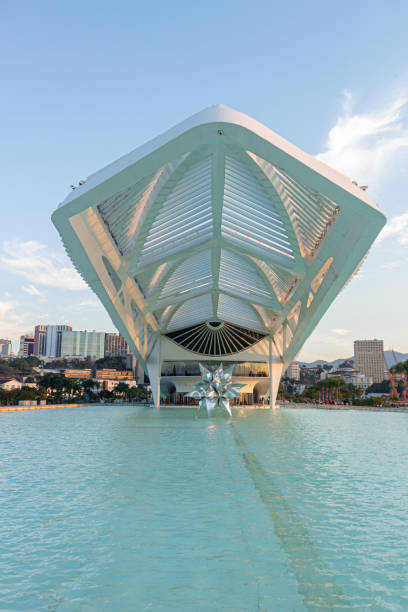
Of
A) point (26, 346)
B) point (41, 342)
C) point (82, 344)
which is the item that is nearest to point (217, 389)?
point (82, 344)

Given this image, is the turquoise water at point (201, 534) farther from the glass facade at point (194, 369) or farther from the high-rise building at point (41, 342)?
the high-rise building at point (41, 342)

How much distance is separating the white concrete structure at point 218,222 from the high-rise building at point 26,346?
16318 cm

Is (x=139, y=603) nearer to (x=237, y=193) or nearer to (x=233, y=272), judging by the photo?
(x=237, y=193)

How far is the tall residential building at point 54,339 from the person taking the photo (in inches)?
7032

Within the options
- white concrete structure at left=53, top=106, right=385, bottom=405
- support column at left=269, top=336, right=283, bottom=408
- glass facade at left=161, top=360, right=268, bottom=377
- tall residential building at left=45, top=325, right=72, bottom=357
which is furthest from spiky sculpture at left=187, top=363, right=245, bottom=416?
tall residential building at left=45, top=325, right=72, bottom=357

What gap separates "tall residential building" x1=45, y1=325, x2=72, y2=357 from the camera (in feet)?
586

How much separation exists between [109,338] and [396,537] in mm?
181974

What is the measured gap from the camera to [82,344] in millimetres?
175750

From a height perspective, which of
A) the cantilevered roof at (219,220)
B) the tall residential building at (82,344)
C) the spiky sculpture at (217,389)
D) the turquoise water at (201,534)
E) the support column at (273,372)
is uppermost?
the tall residential building at (82,344)

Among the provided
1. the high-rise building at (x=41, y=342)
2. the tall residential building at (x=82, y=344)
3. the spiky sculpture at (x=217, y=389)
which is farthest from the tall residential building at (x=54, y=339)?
the spiky sculpture at (x=217, y=389)

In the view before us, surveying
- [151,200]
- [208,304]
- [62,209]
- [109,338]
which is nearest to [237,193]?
[151,200]

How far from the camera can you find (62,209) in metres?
13.5

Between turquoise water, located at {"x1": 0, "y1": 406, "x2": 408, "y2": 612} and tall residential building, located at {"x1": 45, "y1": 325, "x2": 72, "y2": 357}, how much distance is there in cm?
17714

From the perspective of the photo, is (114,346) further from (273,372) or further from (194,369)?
(273,372)
